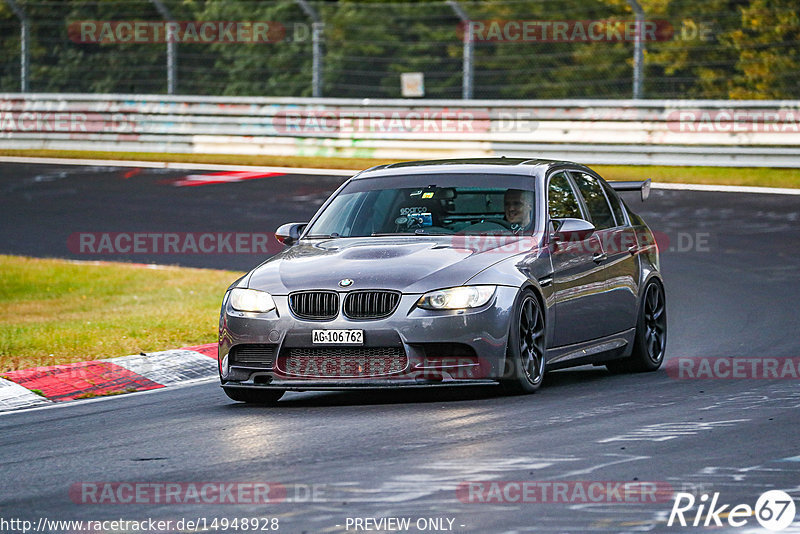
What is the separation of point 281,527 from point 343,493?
0.61m

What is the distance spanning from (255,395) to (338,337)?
0.97m

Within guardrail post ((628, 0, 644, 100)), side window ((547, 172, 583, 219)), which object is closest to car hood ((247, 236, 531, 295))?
side window ((547, 172, 583, 219))

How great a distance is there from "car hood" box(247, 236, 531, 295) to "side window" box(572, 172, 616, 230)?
1250 mm

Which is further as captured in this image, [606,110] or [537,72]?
[537,72]

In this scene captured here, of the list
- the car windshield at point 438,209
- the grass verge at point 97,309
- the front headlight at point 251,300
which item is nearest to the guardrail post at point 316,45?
the grass verge at point 97,309

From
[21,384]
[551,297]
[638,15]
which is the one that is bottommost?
[21,384]

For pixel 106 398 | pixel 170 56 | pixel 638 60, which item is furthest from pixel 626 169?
pixel 106 398

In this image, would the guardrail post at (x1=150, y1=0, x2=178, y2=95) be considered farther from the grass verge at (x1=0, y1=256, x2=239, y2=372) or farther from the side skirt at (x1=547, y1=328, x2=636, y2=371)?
the side skirt at (x1=547, y1=328, x2=636, y2=371)

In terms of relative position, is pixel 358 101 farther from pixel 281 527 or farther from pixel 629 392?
pixel 281 527

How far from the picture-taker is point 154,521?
5840 mm

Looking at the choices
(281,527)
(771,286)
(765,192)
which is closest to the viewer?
(281,527)

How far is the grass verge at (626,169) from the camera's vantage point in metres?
23.4

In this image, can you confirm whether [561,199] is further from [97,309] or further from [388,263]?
[97,309]

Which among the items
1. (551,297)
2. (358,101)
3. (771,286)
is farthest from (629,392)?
(358,101)
